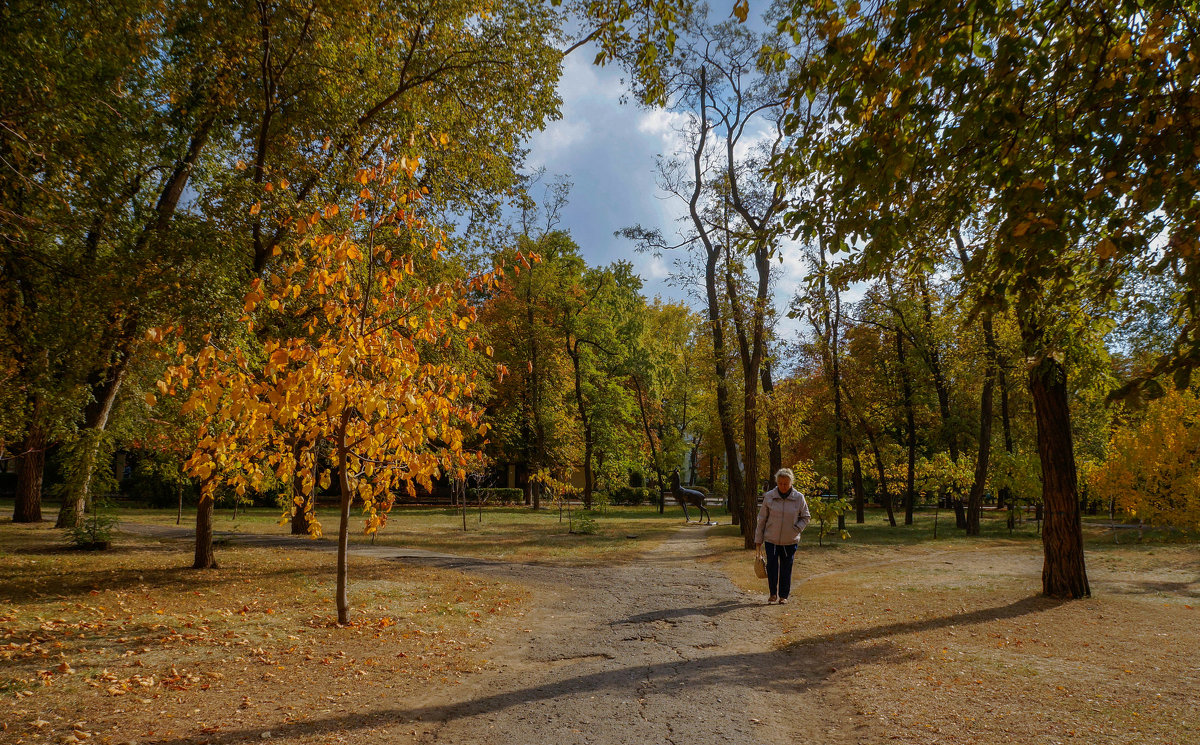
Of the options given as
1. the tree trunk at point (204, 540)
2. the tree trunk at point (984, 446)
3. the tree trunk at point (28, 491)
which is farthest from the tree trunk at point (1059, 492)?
the tree trunk at point (28, 491)

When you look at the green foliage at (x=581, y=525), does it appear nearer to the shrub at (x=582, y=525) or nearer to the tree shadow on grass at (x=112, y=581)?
the shrub at (x=582, y=525)

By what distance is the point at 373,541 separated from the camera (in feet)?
55.4

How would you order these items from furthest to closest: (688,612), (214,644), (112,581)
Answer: (112,581) < (688,612) < (214,644)

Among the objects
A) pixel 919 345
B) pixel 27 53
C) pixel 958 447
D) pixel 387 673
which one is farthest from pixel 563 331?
pixel 387 673

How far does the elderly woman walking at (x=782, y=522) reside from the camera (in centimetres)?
834

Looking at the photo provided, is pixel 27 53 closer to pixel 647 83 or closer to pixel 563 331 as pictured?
pixel 647 83

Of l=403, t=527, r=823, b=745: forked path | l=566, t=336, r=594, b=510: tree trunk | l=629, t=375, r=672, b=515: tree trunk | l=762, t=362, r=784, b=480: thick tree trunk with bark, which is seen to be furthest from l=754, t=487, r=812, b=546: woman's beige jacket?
l=629, t=375, r=672, b=515: tree trunk

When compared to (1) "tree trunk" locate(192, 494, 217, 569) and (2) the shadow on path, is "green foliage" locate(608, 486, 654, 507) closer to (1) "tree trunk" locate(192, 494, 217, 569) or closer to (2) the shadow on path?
(1) "tree trunk" locate(192, 494, 217, 569)

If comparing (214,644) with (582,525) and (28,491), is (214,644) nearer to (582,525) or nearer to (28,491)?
(582,525)

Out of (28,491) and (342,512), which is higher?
(342,512)

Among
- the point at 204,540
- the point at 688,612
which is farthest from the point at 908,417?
the point at 204,540

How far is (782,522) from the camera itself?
8.38m

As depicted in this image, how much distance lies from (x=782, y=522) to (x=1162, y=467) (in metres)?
12.6

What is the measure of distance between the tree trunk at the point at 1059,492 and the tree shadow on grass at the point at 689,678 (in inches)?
106
